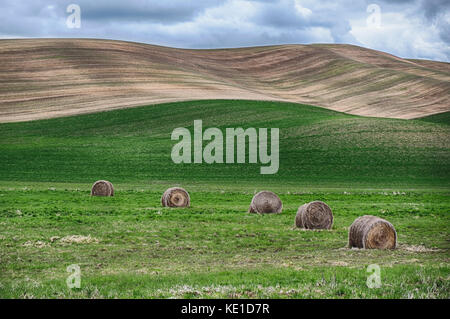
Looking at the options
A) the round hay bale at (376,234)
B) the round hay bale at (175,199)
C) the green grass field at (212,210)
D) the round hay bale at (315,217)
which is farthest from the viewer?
the round hay bale at (175,199)

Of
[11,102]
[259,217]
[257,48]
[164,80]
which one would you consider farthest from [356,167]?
[257,48]

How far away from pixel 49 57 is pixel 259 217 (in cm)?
7537

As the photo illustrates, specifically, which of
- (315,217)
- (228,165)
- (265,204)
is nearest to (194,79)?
(228,165)

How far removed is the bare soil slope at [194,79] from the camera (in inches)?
3214

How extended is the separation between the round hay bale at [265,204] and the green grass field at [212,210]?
0.64 m

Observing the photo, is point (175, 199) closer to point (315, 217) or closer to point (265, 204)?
point (265, 204)

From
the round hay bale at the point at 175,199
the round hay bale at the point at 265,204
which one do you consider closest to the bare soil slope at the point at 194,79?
the round hay bale at the point at 175,199

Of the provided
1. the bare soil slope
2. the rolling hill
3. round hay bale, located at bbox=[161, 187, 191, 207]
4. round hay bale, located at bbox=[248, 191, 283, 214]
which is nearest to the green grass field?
the rolling hill

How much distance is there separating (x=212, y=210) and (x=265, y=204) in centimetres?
298

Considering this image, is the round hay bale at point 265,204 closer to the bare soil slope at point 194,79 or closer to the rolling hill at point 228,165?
the rolling hill at point 228,165

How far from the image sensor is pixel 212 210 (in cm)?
2961

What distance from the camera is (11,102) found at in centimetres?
7806

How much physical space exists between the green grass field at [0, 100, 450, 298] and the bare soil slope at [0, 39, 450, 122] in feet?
24.4

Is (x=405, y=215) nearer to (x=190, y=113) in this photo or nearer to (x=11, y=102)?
(x=190, y=113)
